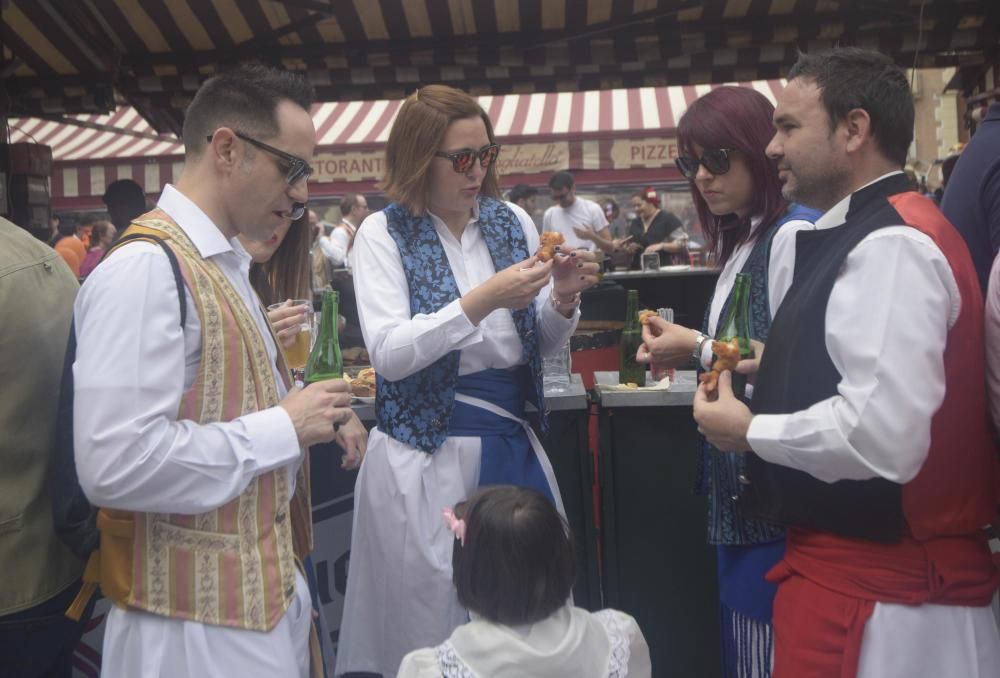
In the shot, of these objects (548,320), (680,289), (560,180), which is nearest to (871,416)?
(548,320)

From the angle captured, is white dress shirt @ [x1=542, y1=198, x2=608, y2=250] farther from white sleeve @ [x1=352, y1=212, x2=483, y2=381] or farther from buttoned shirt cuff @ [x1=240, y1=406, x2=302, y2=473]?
buttoned shirt cuff @ [x1=240, y1=406, x2=302, y2=473]

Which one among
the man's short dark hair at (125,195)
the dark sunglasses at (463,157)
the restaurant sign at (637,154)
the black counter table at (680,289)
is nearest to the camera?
the dark sunglasses at (463,157)

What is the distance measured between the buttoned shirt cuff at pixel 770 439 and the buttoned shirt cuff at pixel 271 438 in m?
0.89

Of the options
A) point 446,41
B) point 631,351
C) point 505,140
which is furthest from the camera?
point 505,140

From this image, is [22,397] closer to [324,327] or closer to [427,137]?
[324,327]

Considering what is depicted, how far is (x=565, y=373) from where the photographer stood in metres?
3.33

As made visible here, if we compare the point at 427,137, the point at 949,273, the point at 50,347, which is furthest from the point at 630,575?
the point at 50,347

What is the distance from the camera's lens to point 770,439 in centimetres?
166

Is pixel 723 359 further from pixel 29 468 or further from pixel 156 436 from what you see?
pixel 29 468

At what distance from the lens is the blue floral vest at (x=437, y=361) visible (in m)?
2.50

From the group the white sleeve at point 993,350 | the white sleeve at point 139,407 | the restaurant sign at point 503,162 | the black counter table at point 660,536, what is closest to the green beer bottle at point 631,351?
the black counter table at point 660,536

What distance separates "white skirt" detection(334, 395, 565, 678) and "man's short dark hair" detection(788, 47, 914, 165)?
1276mm

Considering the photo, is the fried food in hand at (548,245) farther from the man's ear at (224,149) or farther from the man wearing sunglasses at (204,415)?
the man's ear at (224,149)

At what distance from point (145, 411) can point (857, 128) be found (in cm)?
149
